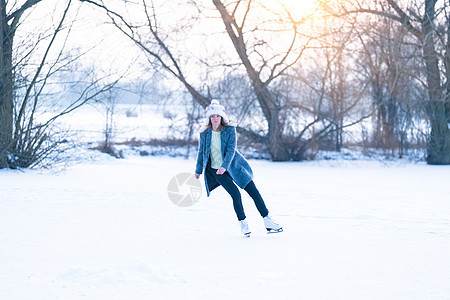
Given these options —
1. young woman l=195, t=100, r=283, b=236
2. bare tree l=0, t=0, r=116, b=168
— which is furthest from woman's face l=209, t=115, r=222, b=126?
bare tree l=0, t=0, r=116, b=168

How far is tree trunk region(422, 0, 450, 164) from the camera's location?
1917cm

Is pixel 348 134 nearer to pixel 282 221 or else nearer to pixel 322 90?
pixel 322 90

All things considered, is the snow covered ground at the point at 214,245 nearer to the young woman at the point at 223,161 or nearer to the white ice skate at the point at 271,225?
the white ice skate at the point at 271,225

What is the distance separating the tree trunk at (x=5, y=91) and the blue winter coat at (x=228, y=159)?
831 cm

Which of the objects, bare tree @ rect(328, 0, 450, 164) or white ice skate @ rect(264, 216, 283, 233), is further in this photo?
bare tree @ rect(328, 0, 450, 164)

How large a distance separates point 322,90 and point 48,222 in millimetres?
13550

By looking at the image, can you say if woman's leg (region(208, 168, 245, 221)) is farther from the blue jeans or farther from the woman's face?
the woman's face

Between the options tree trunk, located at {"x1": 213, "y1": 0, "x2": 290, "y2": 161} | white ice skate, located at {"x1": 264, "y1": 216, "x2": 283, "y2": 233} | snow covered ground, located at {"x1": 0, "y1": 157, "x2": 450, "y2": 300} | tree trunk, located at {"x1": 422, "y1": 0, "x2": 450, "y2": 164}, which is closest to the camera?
snow covered ground, located at {"x1": 0, "y1": 157, "x2": 450, "y2": 300}

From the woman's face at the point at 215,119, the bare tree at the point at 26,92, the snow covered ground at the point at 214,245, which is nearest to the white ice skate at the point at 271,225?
the snow covered ground at the point at 214,245

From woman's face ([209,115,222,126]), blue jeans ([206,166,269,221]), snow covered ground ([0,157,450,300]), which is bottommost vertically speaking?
snow covered ground ([0,157,450,300])

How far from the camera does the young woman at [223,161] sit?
7148 mm

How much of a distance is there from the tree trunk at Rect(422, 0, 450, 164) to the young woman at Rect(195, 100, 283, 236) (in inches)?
524

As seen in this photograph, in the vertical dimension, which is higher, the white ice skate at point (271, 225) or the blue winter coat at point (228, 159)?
the blue winter coat at point (228, 159)

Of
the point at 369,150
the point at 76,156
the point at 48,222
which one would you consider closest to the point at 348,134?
the point at 369,150
